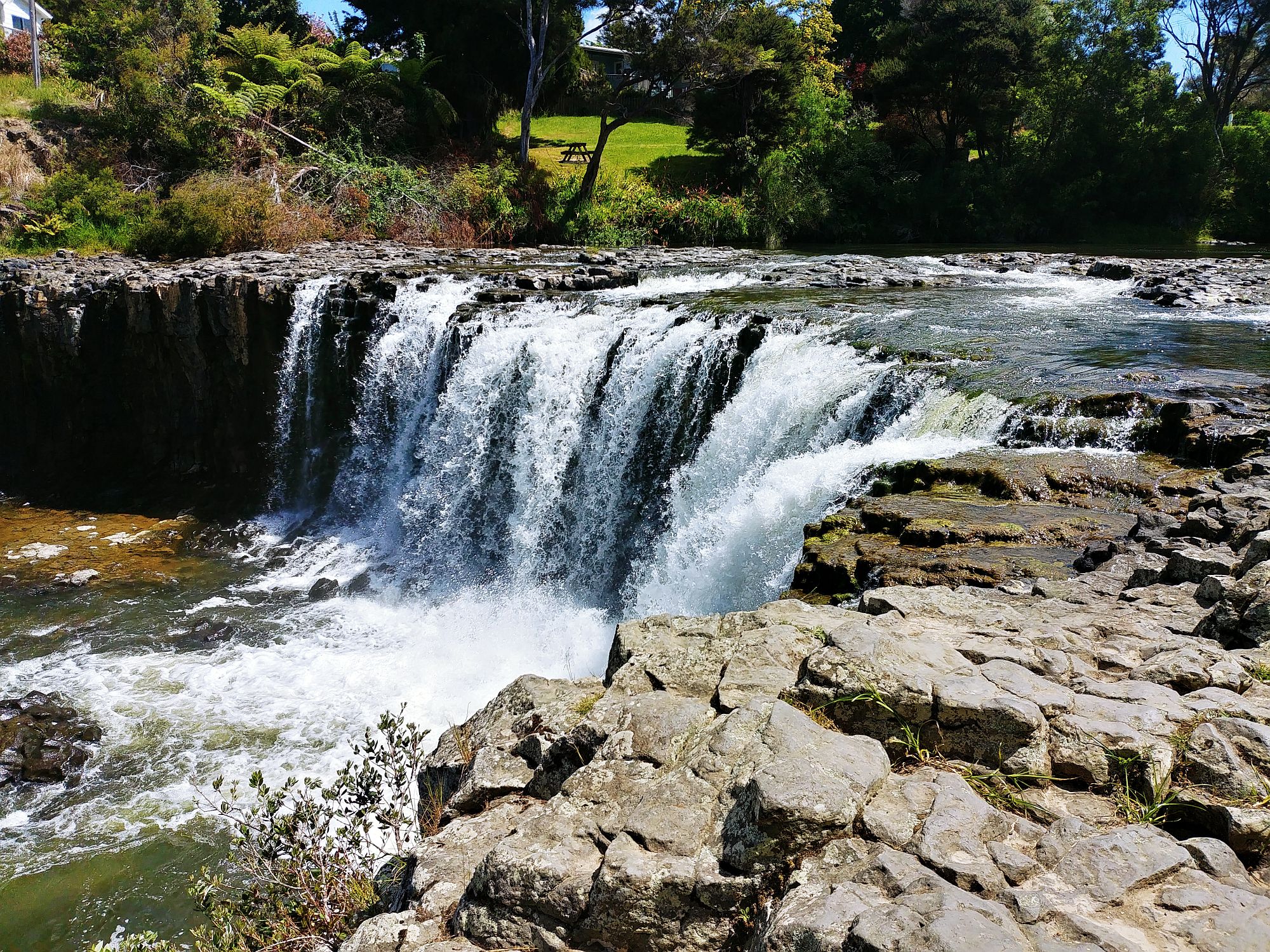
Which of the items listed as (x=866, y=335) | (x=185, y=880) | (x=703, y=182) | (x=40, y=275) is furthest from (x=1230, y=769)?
(x=703, y=182)

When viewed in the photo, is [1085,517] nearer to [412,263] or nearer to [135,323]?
[412,263]

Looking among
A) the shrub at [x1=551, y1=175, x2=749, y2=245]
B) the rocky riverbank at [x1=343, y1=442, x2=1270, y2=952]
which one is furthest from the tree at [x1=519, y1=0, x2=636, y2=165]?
the rocky riverbank at [x1=343, y1=442, x2=1270, y2=952]

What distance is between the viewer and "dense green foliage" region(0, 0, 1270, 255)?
907 inches

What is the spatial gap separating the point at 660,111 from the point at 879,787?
3036 cm

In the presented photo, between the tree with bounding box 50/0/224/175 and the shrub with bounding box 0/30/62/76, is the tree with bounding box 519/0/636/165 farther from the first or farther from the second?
the shrub with bounding box 0/30/62/76

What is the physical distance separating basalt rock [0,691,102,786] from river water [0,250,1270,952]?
0.15 meters

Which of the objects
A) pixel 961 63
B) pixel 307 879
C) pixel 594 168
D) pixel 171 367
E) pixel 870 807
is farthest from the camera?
pixel 961 63

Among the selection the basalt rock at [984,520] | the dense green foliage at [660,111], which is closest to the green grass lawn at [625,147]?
the dense green foliage at [660,111]

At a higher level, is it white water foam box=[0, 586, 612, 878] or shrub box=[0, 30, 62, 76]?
shrub box=[0, 30, 62, 76]

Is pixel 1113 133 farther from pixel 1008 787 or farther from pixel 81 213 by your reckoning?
pixel 1008 787

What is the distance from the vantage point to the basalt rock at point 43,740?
7.99 m

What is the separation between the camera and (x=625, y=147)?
34750 mm

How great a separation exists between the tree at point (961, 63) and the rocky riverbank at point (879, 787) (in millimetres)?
29324

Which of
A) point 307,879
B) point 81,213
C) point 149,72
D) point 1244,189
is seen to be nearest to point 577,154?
point 149,72
